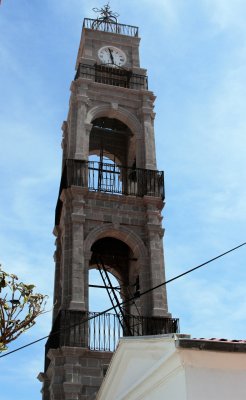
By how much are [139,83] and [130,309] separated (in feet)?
30.5

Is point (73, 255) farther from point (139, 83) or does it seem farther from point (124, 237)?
point (139, 83)

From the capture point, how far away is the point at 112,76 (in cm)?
2428

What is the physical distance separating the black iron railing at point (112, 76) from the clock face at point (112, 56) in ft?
1.26

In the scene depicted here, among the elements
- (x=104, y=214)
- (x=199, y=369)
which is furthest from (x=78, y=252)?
(x=199, y=369)

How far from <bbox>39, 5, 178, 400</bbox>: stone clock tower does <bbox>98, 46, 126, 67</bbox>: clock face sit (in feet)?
0.15

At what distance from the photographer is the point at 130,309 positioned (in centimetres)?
2091

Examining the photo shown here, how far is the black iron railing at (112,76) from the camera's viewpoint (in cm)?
2367

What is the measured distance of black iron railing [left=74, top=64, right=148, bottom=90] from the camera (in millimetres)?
23672

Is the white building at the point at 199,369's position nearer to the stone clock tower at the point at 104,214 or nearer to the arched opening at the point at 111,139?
the stone clock tower at the point at 104,214

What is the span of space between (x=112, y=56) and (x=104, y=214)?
314 inches

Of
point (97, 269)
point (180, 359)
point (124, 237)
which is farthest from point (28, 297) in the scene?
point (97, 269)

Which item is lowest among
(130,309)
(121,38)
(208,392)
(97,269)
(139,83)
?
(208,392)

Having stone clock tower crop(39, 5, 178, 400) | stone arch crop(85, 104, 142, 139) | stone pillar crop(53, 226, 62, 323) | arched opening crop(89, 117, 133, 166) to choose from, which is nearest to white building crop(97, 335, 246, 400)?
stone clock tower crop(39, 5, 178, 400)

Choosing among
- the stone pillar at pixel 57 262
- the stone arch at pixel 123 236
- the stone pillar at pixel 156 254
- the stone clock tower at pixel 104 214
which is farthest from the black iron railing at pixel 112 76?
the stone arch at pixel 123 236
